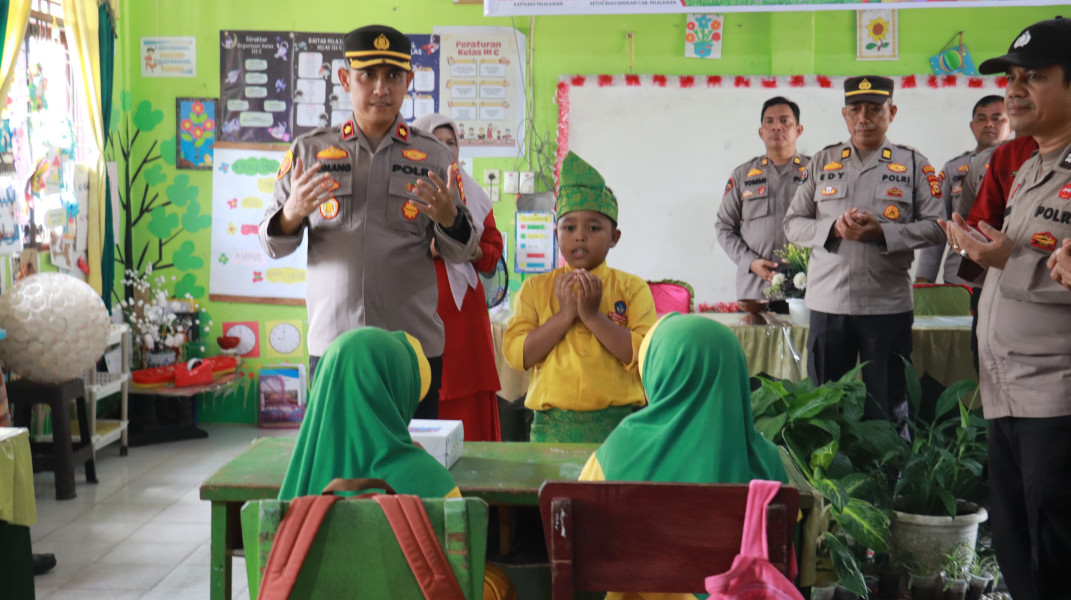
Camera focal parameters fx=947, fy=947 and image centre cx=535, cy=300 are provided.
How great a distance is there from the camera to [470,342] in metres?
3.30

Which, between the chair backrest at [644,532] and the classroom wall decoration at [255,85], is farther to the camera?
the classroom wall decoration at [255,85]

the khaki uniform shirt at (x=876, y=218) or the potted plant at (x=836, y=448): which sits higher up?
the khaki uniform shirt at (x=876, y=218)

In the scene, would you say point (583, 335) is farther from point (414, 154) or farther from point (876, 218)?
point (876, 218)

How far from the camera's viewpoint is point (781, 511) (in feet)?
4.56

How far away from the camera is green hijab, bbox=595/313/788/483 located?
5.31 feet

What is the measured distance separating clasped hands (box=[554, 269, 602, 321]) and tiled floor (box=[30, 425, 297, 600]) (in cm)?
144

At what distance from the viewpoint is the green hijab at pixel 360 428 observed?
63.0 inches

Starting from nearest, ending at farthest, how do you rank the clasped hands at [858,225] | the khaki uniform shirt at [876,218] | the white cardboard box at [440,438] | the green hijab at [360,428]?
the green hijab at [360,428] < the white cardboard box at [440,438] < the clasped hands at [858,225] < the khaki uniform shirt at [876,218]

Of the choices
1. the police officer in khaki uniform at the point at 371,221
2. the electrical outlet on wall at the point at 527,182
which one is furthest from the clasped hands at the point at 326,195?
→ the electrical outlet on wall at the point at 527,182

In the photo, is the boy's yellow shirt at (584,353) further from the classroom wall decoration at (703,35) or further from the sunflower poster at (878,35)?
the sunflower poster at (878,35)

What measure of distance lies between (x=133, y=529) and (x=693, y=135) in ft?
12.1

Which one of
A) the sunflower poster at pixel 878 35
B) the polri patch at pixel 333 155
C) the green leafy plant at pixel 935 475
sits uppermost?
the sunflower poster at pixel 878 35

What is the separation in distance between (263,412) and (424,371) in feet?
13.3

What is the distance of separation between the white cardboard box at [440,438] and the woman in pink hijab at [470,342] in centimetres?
107
